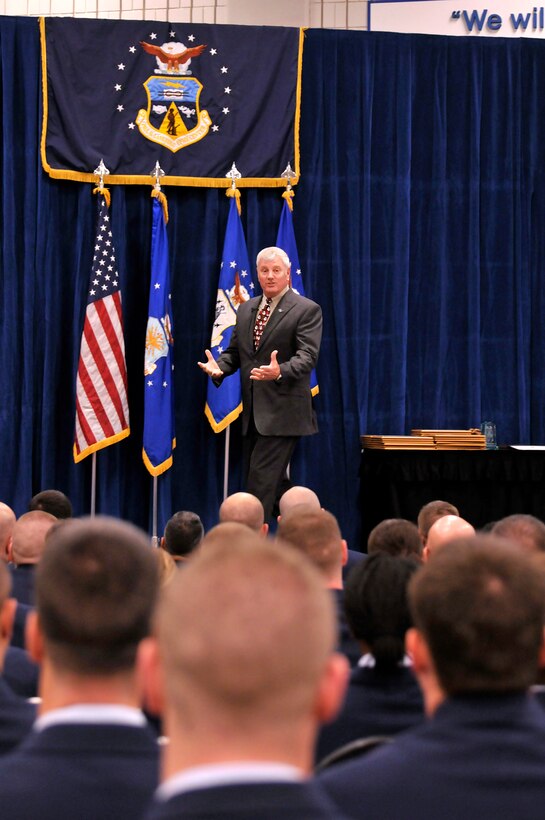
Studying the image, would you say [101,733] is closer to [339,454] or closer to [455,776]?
[455,776]

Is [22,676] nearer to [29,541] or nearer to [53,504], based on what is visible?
[29,541]

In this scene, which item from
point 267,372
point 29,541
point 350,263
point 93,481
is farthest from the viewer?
point 350,263

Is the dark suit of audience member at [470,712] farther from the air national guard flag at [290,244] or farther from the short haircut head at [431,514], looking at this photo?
the air national guard flag at [290,244]

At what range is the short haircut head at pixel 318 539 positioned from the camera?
280cm

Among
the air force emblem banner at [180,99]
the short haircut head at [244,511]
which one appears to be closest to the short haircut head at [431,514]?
the short haircut head at [244,511]

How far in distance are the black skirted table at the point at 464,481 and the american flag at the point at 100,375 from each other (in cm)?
158

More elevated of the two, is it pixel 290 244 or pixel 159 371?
pixel 290 244

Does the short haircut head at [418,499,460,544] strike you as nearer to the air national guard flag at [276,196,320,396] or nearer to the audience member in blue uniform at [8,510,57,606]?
the audience member in blue uniform at [8,510,57,606]

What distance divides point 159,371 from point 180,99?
5.62 ft

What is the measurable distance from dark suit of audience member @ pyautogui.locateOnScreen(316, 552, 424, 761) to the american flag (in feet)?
15.9

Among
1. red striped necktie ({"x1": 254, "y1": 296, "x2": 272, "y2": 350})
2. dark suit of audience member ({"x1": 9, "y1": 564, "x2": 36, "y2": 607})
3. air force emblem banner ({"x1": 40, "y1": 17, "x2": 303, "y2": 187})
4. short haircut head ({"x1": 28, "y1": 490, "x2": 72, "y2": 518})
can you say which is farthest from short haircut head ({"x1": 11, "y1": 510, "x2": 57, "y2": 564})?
air force emblem banner ({"x1": 40, "y1": 17, "x2": 303, "y2": 187})

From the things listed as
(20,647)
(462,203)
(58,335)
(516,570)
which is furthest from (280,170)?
(516,570)

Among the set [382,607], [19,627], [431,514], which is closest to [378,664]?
[382,607]

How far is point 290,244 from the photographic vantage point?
7.17m
